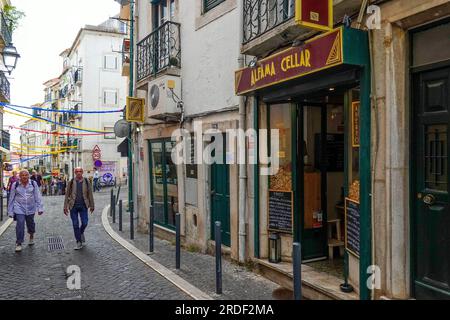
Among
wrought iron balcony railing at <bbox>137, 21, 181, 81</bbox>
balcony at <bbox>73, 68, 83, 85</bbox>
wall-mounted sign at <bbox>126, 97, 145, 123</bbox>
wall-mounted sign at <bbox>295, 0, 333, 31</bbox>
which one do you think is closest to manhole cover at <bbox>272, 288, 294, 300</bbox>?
wall-mounted sign at <bbox>295, 0, 333, 31</bbox>

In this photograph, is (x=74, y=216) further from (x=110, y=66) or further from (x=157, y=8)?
(x=110, y=66)

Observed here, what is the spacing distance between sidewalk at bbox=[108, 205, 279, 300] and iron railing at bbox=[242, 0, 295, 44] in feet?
12.3

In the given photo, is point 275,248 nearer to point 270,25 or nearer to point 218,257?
point 218,257

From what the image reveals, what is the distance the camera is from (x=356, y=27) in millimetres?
4758

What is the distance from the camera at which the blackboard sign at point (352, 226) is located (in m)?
4.91

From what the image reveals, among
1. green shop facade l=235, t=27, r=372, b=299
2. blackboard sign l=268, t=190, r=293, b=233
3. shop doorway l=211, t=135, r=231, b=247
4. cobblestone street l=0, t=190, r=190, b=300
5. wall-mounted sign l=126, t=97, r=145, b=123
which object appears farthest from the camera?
wall-mounted sign l=126, t=97, r=145, b=123

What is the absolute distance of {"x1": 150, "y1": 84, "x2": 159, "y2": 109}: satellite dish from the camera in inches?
380

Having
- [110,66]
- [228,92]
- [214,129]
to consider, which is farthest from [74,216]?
[110,66]

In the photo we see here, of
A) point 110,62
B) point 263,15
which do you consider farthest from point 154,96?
point 110,62

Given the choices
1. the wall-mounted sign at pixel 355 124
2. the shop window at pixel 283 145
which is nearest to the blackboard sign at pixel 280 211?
the shop window at pixel 283 145

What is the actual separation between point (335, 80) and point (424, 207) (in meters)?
1.77

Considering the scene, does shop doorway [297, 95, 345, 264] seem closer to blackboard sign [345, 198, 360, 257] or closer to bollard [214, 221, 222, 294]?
blackboard sign [345, 198, 360, 257]

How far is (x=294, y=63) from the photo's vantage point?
17.6ft

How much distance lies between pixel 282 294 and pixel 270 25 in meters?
3.87
